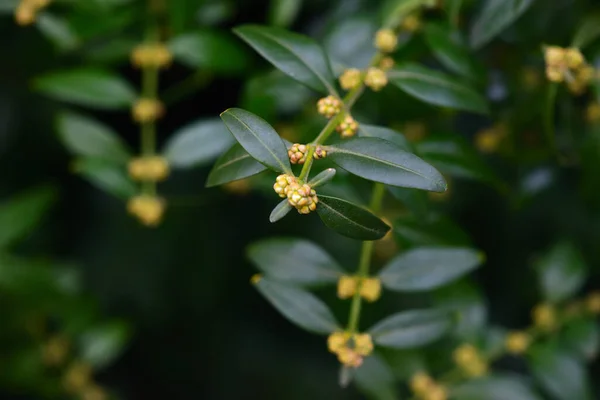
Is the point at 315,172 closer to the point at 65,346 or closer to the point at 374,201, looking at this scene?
the point at 374,201

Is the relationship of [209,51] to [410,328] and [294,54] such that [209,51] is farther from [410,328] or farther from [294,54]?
[410,328]

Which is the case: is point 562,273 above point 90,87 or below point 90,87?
below

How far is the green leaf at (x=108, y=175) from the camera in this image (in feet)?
2.67

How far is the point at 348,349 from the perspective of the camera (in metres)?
0.62

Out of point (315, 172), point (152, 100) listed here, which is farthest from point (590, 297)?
point (152, 100)

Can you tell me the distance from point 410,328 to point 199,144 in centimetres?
35

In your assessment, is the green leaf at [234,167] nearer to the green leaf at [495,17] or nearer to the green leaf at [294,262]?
the green leaf at [294,262]

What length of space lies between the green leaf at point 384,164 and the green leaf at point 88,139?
434 mm

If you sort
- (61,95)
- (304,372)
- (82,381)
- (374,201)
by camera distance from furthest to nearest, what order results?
(304,372) → (82,381) → (61,95) → (374,201)

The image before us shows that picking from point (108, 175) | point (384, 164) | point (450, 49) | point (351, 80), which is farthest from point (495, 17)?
point (108, 175)

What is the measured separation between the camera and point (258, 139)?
19.5 inches

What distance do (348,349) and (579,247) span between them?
54 centimetres

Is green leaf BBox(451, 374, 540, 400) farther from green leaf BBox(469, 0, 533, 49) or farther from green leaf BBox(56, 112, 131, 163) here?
green leaf BBox(56, 112, 131, 163)

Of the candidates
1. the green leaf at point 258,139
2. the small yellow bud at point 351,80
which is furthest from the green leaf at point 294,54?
the green leaf at point 258,139
